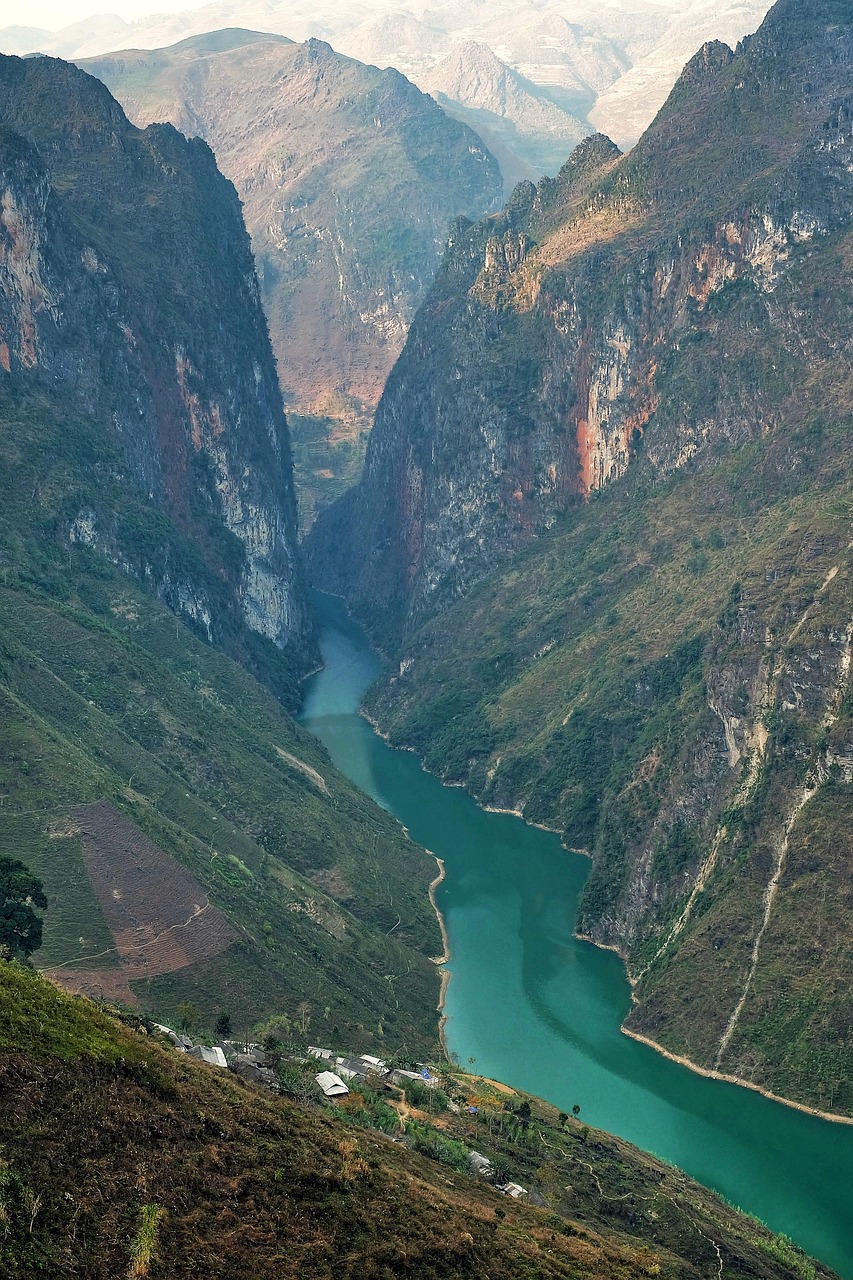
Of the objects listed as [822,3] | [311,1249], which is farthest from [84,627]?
[822,3]

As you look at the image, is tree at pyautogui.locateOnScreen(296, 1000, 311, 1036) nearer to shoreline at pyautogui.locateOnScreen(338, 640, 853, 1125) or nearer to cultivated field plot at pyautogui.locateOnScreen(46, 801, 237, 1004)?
cultivated field plot at pyautogui.locateOnScreen(46, 801, 237, 1004)

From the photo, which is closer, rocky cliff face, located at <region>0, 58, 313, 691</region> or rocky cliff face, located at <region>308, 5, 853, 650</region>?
rocky cliff face, located at <region>0, 58, 313, 691</region>

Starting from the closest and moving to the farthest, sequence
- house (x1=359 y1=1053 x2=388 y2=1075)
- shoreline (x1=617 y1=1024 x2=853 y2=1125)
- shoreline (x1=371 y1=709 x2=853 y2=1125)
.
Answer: house (x1=359 y1=1053 x2=388 y2=1075) < shoreline (x1=617 y1=1024 x2=853 y2=1125) < shoreline (x1=371 y1=709 x2=853 y2=1125)

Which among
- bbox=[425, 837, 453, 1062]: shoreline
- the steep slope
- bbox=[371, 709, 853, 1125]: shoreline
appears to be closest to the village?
the steep slope

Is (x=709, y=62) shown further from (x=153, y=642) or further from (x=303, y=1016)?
(x=303, y=1016)

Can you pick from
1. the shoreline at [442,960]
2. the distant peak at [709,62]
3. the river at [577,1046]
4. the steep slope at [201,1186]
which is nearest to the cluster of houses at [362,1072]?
the steep slope at [201,1186]

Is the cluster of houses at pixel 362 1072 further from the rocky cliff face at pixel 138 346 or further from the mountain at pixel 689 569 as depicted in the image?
the rocky cliff face at pixel 138 346

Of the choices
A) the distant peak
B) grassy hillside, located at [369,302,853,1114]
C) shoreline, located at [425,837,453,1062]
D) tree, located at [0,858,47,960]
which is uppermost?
the distant peak
